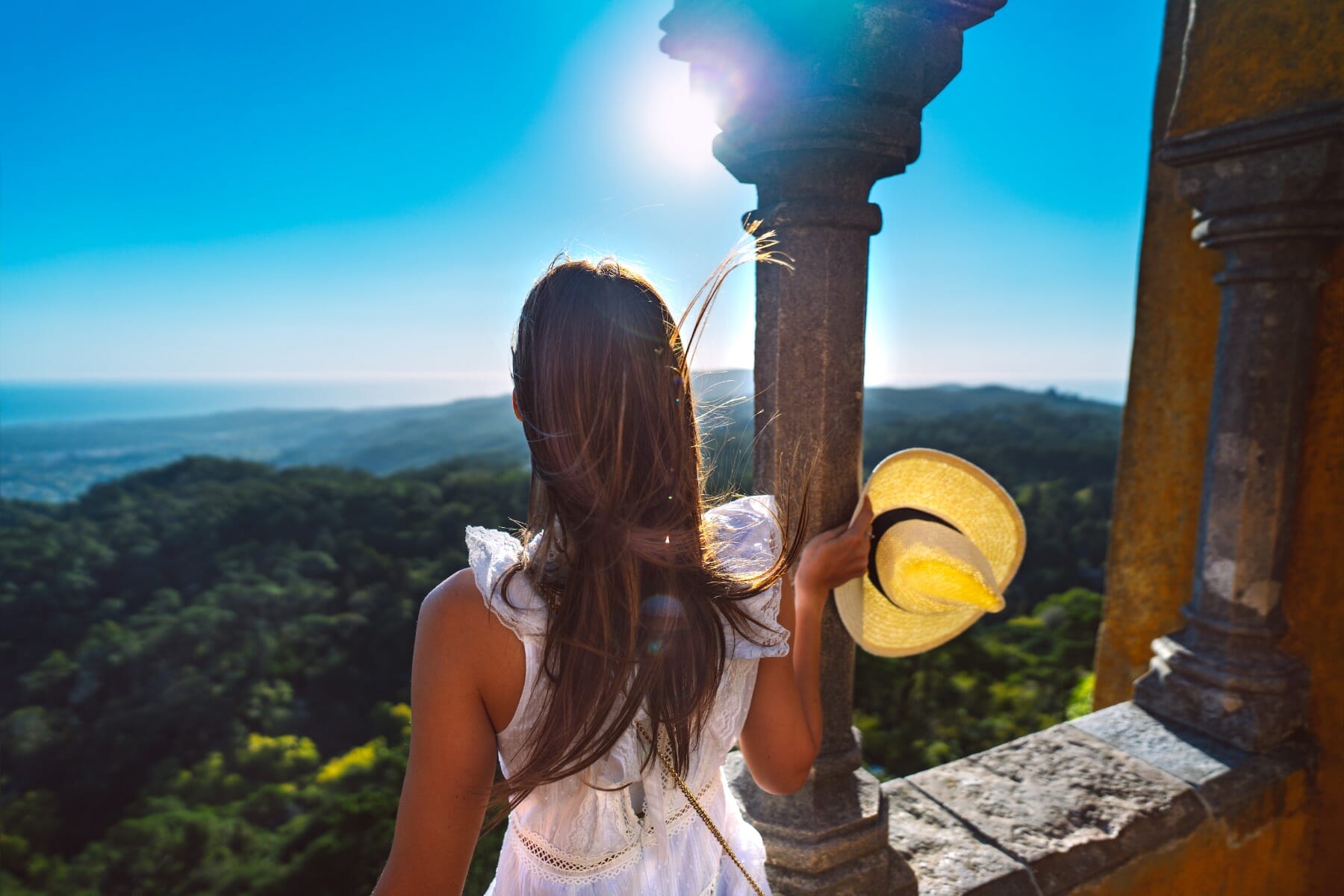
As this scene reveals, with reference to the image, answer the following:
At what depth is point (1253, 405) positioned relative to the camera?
2.43 meters

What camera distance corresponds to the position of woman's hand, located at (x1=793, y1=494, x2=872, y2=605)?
1.43 metres

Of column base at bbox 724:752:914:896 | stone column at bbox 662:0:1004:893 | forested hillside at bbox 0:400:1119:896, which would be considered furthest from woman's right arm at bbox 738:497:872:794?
forested hillside at bbox 0:400:1119:896

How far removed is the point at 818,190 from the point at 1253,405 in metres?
1.86

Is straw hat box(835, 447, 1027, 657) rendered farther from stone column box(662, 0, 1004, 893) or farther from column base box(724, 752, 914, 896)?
column base box(724, 752, 914, 896)

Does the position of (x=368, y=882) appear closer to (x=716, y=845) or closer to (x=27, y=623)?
(x=716, y=845)

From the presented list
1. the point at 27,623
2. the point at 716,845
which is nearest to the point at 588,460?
the point at 716,845

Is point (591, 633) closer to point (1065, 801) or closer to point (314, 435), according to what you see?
point (1065, 801)

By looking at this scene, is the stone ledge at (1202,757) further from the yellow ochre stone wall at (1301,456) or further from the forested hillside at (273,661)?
the forested hillside at (273,661)

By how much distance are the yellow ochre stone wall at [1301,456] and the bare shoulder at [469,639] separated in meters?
1.89

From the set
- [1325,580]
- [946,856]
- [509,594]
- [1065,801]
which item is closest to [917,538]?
[509,594]

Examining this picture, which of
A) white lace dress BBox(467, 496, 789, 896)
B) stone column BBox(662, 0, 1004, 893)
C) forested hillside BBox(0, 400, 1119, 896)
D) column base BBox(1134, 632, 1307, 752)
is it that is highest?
stone column BBox(662, 0, 1004, 893)

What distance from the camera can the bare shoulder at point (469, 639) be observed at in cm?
88

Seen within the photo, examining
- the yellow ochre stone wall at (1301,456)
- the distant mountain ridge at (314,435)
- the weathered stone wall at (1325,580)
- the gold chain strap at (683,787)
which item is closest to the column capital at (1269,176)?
the yellow ochre stone wall at (1301,456)

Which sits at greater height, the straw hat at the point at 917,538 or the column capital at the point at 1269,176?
the column capital at the point at 1269,176
